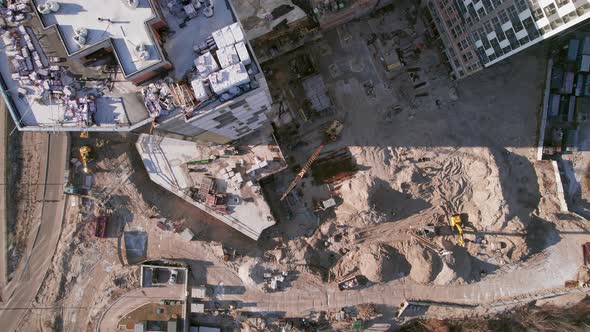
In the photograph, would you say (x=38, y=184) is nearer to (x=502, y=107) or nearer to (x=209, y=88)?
(x=209, y=88)

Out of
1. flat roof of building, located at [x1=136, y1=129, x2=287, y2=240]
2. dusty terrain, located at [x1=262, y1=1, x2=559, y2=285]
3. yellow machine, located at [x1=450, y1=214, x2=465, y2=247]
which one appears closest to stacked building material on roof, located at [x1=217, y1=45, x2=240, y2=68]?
flat roof of building, located at [x1=136, y1=129, x2=287, y2=240]

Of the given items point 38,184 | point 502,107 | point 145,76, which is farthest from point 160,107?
point 502,107

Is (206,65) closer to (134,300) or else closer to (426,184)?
(426,184)

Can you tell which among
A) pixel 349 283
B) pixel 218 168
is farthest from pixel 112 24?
pixel 349 283

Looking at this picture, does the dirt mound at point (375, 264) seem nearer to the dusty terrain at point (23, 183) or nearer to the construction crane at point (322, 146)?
the construction crane at point (322, 146)

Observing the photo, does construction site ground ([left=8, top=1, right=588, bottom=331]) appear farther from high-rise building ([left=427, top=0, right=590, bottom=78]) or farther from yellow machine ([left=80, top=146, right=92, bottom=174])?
high-rise building ([left=427, top=0, right=590, bottom=78])
